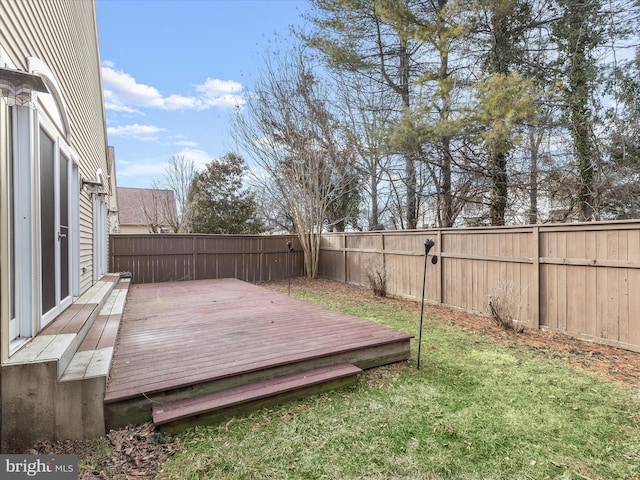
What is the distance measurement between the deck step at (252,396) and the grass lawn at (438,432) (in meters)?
0.08

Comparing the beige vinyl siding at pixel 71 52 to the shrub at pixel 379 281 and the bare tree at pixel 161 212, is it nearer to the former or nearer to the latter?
the shrub at pixel 379 281

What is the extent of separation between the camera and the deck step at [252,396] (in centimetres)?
223

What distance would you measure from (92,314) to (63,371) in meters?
1.57

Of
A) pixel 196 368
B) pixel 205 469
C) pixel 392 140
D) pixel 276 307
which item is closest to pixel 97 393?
pixel 196 368

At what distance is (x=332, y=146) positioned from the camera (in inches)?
396

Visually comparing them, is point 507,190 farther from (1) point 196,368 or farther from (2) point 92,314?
(2) point 92,314

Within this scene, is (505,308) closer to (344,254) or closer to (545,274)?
(545,274)

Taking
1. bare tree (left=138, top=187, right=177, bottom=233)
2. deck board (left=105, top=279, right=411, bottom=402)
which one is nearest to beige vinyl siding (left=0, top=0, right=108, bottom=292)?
deck board (left=105, top=279, right=411, bottom=402)

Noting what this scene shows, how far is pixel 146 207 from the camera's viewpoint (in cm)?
1972

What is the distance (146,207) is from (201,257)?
12.6m

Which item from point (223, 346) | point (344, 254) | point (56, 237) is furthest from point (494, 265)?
point (56, 237)

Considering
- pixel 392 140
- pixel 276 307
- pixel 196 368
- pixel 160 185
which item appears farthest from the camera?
pixel 160 185

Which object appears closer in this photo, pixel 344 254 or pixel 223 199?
pixel 344 254

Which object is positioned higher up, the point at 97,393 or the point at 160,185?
the point at 160,185
